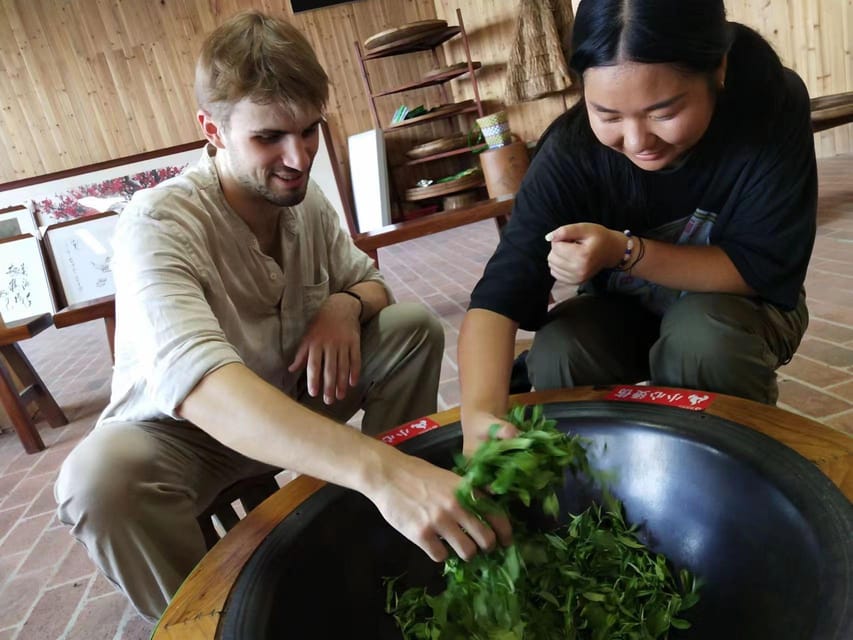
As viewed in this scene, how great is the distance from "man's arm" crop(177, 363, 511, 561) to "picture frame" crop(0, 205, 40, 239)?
5.92 meters

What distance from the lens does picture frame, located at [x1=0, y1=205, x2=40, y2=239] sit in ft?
19.0

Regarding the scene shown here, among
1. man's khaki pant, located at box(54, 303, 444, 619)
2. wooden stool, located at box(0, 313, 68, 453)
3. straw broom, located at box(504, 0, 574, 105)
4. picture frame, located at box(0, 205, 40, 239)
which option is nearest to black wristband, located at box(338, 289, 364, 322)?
man's khaki pant, located at box(54, 303, 444, 619)

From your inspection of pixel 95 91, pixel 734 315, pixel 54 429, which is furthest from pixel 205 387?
pixel 95 91

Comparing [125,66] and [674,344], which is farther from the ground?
[125,66]

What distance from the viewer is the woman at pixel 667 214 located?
3.08ft

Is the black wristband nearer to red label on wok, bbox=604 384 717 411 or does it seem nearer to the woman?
the woman

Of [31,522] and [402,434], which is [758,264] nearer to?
[402,434]

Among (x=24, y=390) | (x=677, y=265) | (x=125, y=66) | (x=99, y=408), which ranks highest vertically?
(x=125, y=66)

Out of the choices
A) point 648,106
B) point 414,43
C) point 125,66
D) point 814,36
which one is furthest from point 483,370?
point 125,66

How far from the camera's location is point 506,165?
5016 mm

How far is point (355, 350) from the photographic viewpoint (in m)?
1.43

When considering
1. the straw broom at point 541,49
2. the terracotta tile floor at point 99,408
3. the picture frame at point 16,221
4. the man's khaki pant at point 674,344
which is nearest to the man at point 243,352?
the man's khaki pant at point 674,344

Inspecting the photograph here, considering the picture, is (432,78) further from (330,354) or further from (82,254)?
(330,354)

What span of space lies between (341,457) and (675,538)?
0.51m
